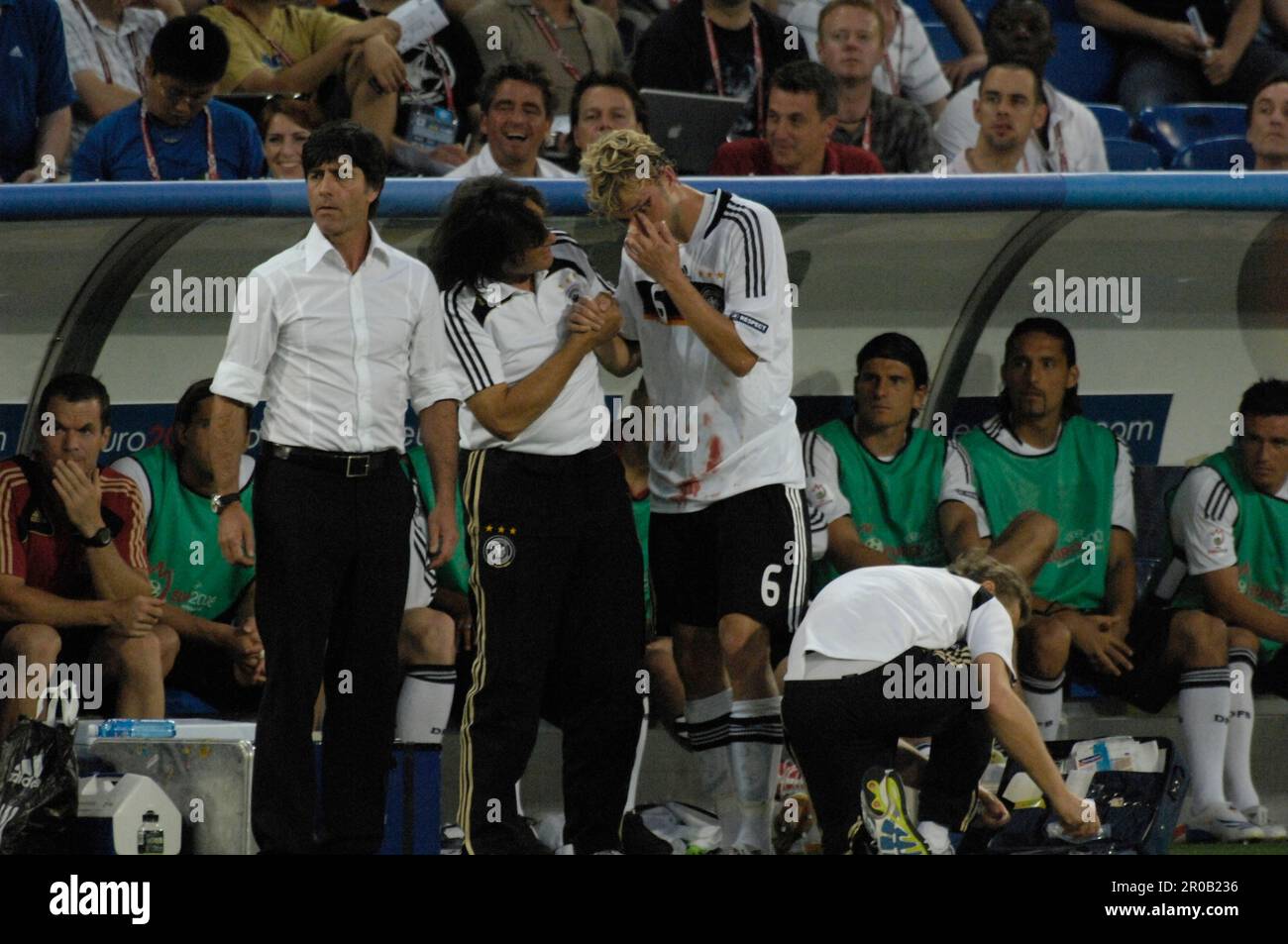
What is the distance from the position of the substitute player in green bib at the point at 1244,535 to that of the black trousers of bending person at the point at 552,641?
2.14 metres

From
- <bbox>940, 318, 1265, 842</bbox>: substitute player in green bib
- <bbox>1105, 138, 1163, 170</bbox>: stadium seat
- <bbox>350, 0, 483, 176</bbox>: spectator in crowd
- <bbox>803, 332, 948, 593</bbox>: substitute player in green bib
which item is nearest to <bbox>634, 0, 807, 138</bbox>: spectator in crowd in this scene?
<bbox>350, 0, 483, 176</bbox>: spectator in crowd

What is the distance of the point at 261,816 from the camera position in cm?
416

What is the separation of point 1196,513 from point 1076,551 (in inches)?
14.5

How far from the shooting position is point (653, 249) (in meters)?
4.41

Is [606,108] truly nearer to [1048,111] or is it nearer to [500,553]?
[500,553]

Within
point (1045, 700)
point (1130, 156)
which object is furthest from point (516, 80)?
point (1130, 156)

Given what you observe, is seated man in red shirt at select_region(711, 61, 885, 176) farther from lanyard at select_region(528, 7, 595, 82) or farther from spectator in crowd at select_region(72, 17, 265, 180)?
spectator in crowd at select_region(72, 17, 265, 180)

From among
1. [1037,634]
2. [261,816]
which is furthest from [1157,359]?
[261,816]

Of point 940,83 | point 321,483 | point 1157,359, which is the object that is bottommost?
point 321,483

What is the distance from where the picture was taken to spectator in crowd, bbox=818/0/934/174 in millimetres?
6441

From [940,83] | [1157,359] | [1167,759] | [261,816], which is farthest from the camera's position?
[940,83]

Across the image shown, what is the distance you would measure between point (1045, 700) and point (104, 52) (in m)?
3.58

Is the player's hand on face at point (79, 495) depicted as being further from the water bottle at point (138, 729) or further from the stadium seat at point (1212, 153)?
the stadium seat at point (1212, 153)
